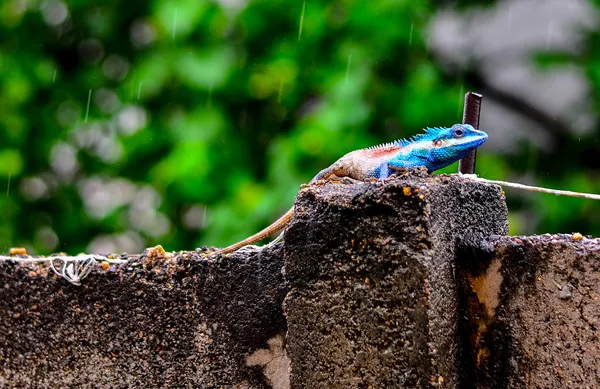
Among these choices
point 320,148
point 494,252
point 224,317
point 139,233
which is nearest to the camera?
point 494,252

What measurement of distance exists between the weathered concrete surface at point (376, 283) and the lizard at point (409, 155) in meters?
0.52

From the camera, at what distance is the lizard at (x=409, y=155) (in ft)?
7.16

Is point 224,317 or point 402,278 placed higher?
point 402,278

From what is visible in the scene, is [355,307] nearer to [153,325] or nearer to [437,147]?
[153,325]

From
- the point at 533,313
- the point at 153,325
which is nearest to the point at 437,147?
the point at 533,313

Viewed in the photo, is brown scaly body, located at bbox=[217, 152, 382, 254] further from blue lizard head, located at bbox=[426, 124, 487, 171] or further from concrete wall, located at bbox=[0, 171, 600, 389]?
concrete wall, located at bbox=[0, 171, 600, 389]

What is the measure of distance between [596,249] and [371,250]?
471 mm

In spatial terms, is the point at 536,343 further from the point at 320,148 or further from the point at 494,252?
the point at 320,148

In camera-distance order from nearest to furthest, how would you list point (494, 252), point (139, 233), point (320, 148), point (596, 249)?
point (596, 249)
point (494, 252)
point (320, 148)
point (139, 233)

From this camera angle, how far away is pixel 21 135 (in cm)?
610

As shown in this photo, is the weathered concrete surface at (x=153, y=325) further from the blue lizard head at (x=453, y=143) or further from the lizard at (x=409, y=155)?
the blue lizard head at (x=453, y=143)

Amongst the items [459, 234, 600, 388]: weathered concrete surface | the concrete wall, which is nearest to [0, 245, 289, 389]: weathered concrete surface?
the concrete wall

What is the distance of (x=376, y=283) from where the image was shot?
1.54 m

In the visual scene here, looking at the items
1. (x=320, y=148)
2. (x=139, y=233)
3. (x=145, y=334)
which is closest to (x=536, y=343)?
(x=145, y=334)
